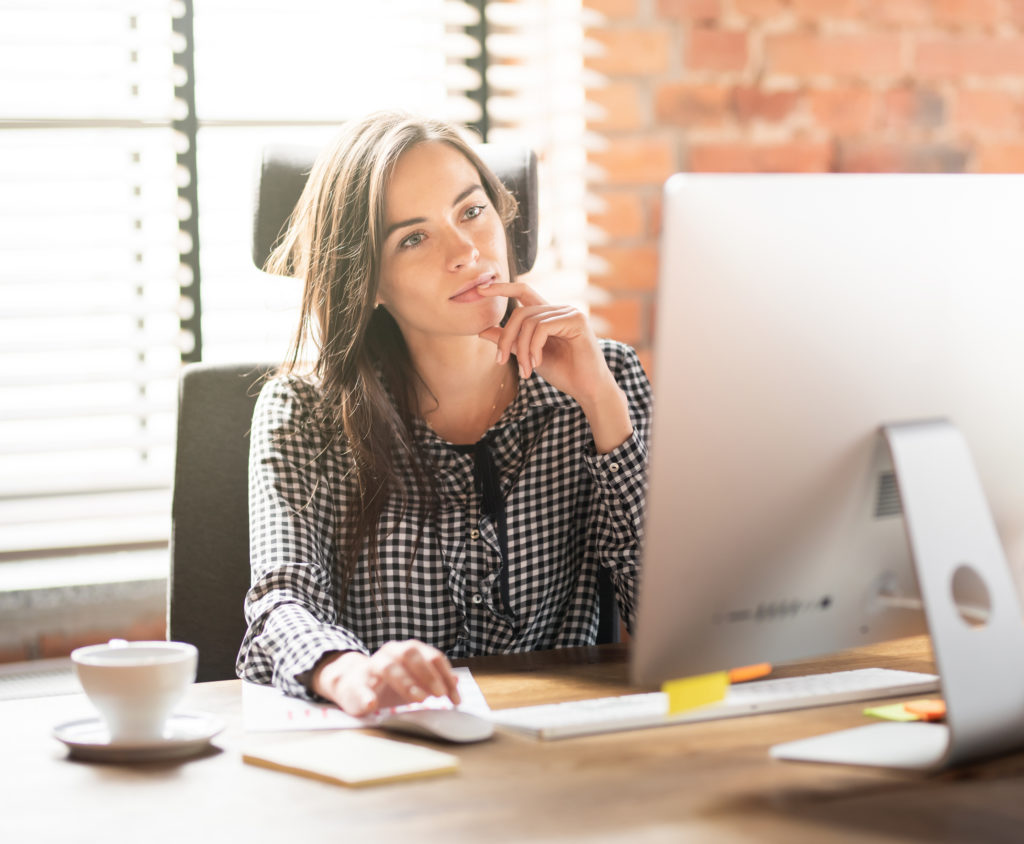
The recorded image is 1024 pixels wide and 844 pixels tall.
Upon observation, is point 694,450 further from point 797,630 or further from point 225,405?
point 225,405

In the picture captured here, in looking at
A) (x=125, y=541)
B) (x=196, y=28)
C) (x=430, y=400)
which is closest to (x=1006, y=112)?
(x=430, y=400)

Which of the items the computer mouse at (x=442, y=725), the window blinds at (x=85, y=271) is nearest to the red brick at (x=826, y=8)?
the window blinds at (x=85, y=271)

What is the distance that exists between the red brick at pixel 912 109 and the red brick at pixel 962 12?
0.45ft

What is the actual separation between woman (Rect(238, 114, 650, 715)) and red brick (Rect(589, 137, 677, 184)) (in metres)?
0.48

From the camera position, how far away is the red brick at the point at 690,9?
194 cm

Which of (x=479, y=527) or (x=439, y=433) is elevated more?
(x=439, y=433)

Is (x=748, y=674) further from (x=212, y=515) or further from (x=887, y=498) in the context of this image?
(x=212, y=515)

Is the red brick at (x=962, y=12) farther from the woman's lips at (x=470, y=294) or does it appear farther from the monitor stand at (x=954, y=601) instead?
the monitor stand at (x=954, y=601)

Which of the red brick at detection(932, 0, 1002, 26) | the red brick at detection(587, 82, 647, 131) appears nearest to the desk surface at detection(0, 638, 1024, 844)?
the red brick at detection(587, 82, 647, 131)

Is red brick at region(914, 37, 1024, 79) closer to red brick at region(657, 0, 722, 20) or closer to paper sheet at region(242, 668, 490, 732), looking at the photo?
red brick at region(657, 0, 722, 20)

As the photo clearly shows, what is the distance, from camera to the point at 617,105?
194cm

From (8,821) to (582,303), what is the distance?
1.41 meters

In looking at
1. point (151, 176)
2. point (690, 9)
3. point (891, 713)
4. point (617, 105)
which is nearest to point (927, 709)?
point (891, 713)

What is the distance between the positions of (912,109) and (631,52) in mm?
536
